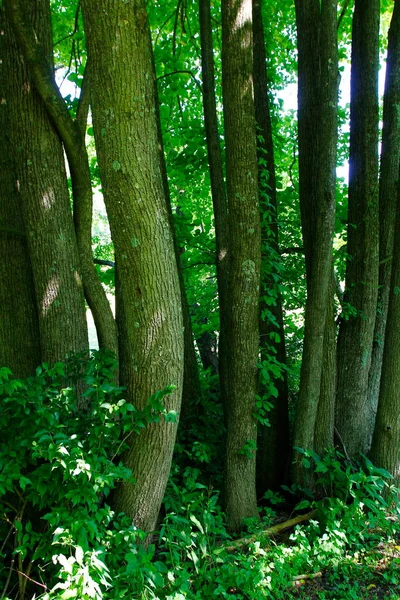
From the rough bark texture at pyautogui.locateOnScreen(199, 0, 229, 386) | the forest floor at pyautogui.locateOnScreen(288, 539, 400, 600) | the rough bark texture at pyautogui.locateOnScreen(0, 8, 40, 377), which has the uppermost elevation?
the rough bark texture at pyautogui.locateOnScreen(199, 0, 229, 386)

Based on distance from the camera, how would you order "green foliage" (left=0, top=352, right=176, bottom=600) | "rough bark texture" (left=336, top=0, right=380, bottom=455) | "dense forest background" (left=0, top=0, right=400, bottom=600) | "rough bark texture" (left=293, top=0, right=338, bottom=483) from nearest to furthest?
"green foliage" (left=0, top=352, right=176, bottom=600) → "dense forest background" (left=0, top=0, right=400, bottom=600) → "rough bark texture" (left=293, top=0, right=338, bottom=483) → "rough bark texture" (left=336, top=0, right=380, bottom=455)

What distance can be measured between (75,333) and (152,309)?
860 mm

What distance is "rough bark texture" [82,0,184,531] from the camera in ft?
10.5

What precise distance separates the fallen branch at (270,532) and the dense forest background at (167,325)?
0.03 m

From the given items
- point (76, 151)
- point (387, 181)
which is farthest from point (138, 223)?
point (387, 181)

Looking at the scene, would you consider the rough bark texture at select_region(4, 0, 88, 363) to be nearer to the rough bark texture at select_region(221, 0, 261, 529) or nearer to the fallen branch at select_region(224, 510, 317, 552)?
the rough bark texture at select_region(221, 0, 261, 529)

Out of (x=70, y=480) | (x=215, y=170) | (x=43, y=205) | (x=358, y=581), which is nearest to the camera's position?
(x=70, y=480)

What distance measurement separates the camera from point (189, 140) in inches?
245

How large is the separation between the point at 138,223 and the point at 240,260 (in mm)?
1233

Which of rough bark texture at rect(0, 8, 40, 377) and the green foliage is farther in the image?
rough bark texture at rect(0, 8, 40, 377)

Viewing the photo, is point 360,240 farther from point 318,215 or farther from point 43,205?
point 43,205

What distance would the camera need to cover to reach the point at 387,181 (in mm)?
5598

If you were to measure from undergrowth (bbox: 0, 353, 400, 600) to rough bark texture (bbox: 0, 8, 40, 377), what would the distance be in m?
0.59

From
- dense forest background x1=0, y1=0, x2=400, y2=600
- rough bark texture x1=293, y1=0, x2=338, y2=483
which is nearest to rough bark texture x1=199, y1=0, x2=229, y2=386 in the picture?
dense forest background x1=0, y1=0, x2=400, y2=600
